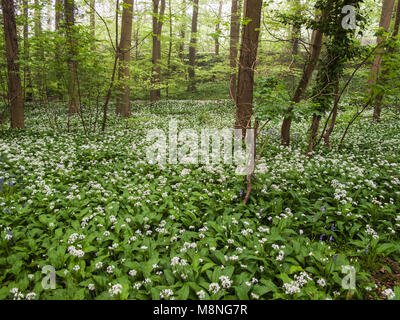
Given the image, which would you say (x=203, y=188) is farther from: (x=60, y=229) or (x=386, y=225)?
(x=386, y=225)

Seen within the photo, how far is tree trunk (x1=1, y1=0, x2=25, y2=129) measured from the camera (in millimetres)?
8594

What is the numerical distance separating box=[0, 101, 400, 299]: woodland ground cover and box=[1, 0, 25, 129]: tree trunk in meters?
3.76

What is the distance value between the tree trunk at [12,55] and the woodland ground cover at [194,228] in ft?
12.3

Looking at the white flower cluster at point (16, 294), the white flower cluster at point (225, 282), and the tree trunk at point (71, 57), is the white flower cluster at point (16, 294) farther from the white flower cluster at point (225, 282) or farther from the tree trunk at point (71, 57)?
the tree trunk at point (71, 57)

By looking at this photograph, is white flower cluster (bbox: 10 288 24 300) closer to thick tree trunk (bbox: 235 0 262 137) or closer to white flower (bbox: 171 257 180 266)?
white flower (bbox: 171 257 180 266)

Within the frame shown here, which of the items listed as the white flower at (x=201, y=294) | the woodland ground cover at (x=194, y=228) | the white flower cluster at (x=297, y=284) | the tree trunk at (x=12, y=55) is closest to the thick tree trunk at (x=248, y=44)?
the woodland ground cover at (x=194, y=228)

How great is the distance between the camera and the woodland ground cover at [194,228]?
2895mm

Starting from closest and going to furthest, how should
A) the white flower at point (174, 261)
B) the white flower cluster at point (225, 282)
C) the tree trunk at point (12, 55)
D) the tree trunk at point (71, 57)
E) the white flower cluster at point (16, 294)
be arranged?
the white flower cluster at point (16, 294)
the white flower cluster at point (225, 282)
the white flower at point (174, 261)
the tree trunk at point (71, 57)
the tree trunk at point (12, 55)

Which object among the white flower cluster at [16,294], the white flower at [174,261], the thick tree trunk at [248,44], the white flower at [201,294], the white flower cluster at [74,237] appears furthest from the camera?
the thick tree trunk at [248,44]

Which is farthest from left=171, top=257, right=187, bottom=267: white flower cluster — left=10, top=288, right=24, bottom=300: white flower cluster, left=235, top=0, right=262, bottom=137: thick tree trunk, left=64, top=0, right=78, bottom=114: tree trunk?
left=64, top=0, right=78, bottom=114: tree trunk
